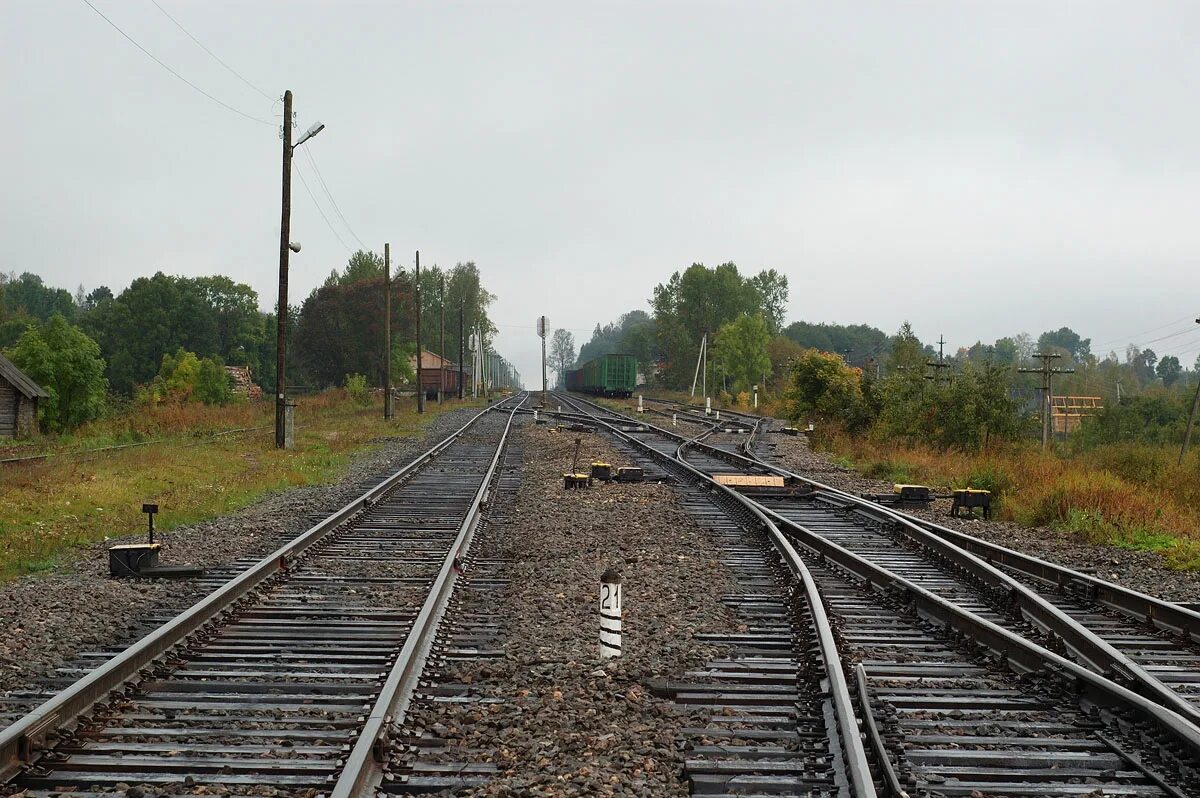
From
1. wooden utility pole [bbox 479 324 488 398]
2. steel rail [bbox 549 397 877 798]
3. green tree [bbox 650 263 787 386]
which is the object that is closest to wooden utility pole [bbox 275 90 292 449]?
steel rail [bbox 549 397 877 798]

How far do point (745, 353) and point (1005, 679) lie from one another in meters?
74.4

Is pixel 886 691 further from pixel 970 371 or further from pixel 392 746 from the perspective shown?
pixel 970 371

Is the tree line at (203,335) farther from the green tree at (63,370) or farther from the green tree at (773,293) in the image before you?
the green tree at (773,293)

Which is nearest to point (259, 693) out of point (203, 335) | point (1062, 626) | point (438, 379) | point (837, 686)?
point (837, 686)

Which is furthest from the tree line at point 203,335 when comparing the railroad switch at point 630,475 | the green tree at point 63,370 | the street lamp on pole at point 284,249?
the railroad switch at point 630,475

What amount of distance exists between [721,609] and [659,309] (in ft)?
379

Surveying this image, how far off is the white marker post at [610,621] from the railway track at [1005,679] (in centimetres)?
147

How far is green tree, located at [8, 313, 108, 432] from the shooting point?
4638cm

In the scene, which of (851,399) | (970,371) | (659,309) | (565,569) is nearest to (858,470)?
(970,371)

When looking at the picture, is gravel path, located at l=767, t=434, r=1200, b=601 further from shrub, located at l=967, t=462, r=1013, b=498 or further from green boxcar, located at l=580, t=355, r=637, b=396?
green boxcar, located at l=580, t=355, r=637, b=396

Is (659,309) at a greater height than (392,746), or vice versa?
(659,309)

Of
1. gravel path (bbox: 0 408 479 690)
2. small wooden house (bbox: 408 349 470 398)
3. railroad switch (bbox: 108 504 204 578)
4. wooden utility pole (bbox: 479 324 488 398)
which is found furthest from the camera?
wooden utility pole (bbox: 479 324 488 398)

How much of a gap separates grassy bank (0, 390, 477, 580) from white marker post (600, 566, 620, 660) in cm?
656

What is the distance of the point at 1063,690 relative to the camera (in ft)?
20.7
